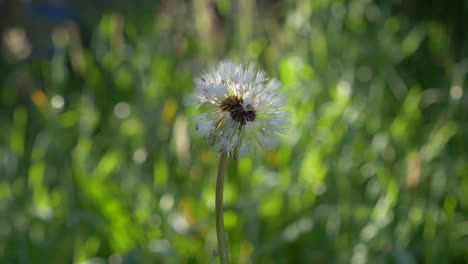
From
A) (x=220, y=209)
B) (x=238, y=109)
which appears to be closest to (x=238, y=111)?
(x=238, y=109)

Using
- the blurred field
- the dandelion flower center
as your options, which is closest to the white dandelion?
the dandelion flower center

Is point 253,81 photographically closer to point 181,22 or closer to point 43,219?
point 43,219

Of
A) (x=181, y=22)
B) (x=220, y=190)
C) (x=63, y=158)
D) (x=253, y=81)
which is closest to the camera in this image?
(x=220, y=190)

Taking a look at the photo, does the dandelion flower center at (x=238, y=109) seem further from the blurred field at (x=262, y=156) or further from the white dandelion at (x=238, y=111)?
the blurred field at (x=262, y=156)

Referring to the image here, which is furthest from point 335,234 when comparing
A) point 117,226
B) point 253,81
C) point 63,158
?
point 253,81

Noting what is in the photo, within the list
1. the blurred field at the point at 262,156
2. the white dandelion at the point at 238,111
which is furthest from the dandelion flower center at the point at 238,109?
the blurred field at the point at 262,156

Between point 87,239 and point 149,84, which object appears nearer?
point 87,239

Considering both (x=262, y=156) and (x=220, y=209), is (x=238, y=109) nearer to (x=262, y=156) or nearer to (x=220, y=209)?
(x=220, y=209)
